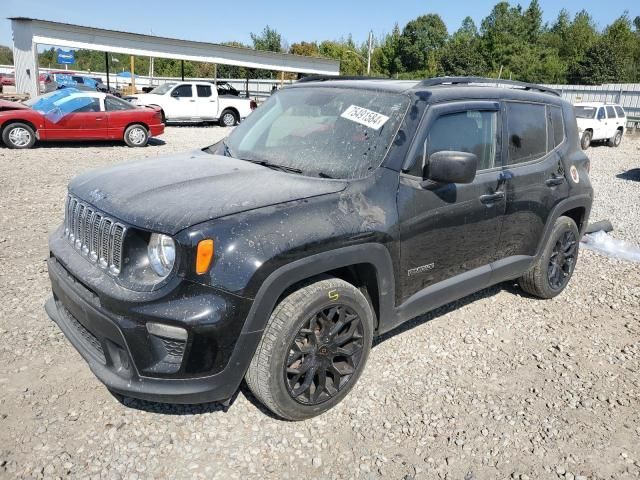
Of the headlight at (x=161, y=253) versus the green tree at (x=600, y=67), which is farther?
the green tree at (x=600, y=67)

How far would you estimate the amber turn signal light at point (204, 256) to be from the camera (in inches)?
93.0

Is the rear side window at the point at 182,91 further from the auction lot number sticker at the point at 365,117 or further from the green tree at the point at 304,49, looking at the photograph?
the green tree at the point at 304,49

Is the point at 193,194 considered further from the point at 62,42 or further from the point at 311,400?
the point at 62,42

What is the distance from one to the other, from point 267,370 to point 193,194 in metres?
0.99

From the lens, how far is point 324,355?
2885 mm

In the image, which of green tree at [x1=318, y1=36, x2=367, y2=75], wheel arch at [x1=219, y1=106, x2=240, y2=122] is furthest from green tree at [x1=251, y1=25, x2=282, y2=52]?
wheel arch at [x1=219, y1=106, x2=240, y2=122]

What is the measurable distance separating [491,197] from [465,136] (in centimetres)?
47

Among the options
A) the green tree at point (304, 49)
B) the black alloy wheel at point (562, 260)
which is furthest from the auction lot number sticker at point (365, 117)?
the green tree at point (304, 49)

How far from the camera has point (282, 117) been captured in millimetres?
3869

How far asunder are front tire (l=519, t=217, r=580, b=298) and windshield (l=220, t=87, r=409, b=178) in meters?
2.02

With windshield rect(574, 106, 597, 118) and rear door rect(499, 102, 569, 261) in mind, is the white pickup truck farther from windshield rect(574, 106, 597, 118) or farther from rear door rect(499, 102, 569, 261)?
rear door rect(499, 102, 569, 261)

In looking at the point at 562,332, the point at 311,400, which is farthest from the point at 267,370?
the point at 562,332

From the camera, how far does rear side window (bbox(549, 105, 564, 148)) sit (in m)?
4.37

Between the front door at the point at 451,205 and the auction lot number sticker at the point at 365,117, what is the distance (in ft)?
0.88
